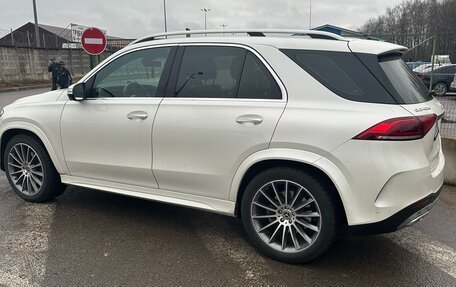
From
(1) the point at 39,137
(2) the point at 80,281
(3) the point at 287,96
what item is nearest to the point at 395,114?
(3) the point at 287,96

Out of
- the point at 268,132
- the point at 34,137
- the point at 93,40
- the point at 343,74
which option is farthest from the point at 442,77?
the point at 34,137

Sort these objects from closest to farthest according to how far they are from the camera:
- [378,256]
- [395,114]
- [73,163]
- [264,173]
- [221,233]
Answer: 1. [395,114]
2. [264,173]
3. [378,256]
4. [221,233]
5. [73,163]

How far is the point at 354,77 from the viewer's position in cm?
304

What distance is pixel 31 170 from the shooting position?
460 cm

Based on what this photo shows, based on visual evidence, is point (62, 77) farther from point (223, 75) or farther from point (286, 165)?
point (286, 165)

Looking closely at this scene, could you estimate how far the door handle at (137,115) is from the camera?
3711 millimetres

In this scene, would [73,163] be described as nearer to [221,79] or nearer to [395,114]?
[221,79]

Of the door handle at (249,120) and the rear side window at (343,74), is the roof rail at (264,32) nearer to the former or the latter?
the rear side window at (343,74)

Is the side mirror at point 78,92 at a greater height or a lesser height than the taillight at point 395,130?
greater

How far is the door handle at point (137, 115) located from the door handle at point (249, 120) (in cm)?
93

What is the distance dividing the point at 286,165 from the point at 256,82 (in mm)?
715

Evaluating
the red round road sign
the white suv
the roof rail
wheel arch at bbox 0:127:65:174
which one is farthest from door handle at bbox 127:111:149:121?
the red round road sign

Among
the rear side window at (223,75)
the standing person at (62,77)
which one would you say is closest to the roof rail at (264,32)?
the rear side window at (223,75)

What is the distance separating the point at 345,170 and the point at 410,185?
46 cm
